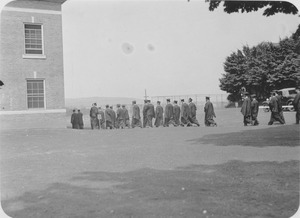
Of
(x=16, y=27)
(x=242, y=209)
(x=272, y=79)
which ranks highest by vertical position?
(x=16, y=27)

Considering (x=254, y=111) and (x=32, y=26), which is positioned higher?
(x=32, y=26)

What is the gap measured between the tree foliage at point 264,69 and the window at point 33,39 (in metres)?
14.9

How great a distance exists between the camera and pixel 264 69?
29766mm

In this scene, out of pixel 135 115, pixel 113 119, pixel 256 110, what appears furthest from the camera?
pixel 113 119

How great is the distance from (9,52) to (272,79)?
794 inches

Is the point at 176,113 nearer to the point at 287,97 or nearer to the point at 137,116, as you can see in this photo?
the point at 137,116

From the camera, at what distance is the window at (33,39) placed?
784 inches

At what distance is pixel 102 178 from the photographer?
24.9 ft

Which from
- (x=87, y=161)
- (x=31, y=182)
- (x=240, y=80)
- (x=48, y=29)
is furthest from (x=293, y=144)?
(x=240, y=80)

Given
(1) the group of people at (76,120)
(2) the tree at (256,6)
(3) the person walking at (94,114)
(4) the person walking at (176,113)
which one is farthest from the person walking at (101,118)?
(2) the tree at (256,6)

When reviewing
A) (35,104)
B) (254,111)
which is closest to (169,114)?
(254,111)

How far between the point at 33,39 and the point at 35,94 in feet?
9.84

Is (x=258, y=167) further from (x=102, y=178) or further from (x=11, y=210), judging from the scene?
(x=11, y=210)

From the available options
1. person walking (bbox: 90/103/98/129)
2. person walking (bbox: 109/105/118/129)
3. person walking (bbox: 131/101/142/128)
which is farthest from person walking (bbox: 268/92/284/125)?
person walking (bbox: 90/103/98/129)
